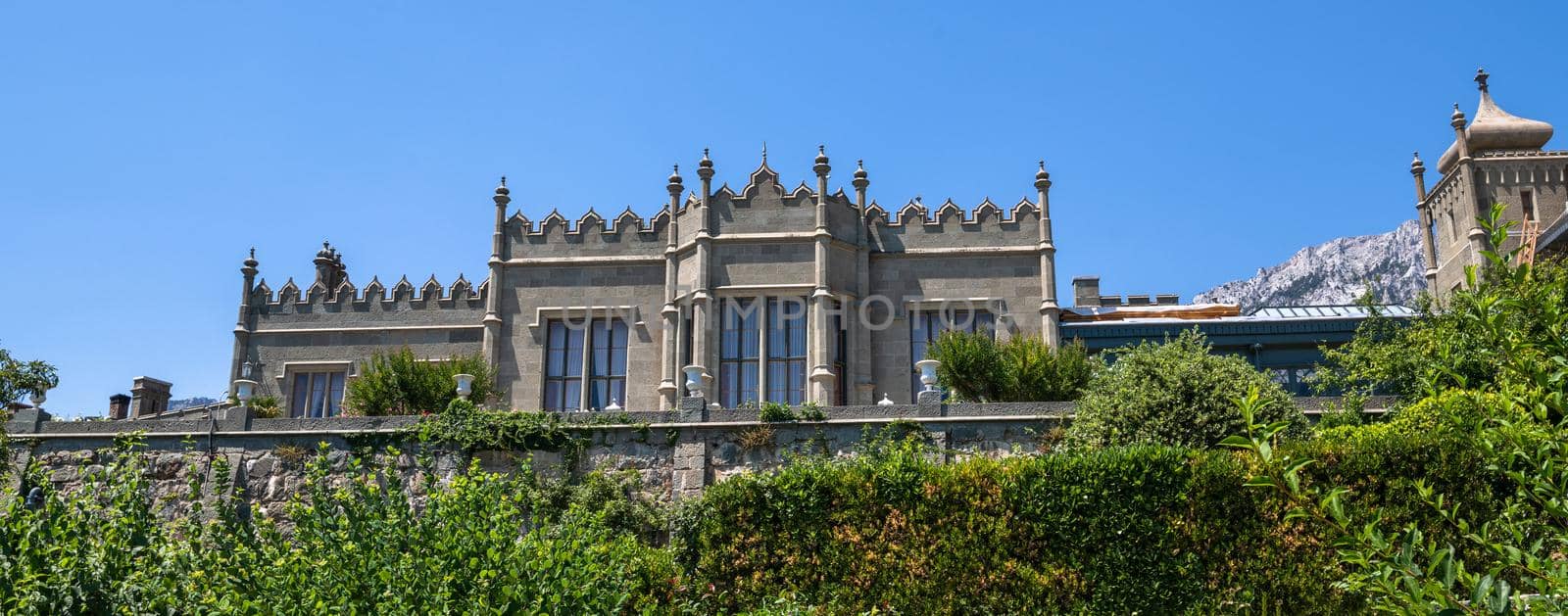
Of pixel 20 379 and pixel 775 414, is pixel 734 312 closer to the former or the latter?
pixel 775 414

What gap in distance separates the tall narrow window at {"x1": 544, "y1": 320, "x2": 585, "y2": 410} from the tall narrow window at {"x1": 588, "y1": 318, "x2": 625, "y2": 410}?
276 millimetres

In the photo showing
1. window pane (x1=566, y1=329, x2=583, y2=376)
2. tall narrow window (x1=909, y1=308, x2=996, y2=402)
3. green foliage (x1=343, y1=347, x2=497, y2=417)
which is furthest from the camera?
window pane (x1=566, y1=329, x2=583, y2=376)

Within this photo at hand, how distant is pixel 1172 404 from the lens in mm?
20312

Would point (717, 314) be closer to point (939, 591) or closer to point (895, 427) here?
point (895, 427)

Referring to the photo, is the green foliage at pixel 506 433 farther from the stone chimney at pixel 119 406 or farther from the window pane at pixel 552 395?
the stone chimney at pixel 119 406

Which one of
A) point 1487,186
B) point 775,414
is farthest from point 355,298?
point 1487,186

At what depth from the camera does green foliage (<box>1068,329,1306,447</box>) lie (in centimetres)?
2000

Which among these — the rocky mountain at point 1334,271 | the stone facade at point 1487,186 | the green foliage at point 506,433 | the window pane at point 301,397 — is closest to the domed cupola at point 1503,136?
the stone facade at point 1487,186

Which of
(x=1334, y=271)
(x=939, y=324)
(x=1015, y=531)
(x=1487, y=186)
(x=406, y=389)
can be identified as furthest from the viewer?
(x=1334, y=271)

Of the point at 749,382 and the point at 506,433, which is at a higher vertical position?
the point at 749,382

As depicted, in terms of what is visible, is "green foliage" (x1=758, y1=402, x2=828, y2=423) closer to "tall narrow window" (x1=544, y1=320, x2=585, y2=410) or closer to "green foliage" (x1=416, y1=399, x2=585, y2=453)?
"green foliage" (x1=416, y1=399, x2=585, y2=453)

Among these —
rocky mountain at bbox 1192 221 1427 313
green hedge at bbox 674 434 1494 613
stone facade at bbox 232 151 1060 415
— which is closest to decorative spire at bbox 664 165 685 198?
stone facade at bbox 232 151 1060 415

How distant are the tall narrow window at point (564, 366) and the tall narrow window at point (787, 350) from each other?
4.53 metres

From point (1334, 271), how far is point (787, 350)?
13622 centimetres
